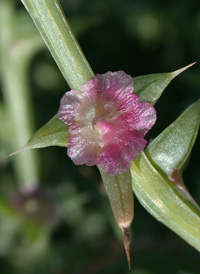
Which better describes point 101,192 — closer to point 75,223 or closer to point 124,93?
point 75,223

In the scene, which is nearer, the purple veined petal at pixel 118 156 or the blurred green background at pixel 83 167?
the purple veined petal at pixel 118 156

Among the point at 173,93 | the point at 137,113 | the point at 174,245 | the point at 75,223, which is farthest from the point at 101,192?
the point at 137,113

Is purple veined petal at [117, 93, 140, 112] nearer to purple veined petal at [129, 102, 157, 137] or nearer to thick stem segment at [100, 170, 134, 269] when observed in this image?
purple veined petal at [129, 102, 157, 137]

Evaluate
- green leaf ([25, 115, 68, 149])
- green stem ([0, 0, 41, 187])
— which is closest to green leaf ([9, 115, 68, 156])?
green leaf ([25, 115, 68, 149])

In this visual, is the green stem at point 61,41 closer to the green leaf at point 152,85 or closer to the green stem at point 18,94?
the green leaf at point 152,85

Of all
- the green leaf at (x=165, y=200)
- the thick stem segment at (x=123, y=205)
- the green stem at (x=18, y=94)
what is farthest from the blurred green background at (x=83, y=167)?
the thick stem segment at (x=123, y=205)

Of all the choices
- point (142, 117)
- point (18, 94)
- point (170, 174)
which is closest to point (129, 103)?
point (142, 117)
